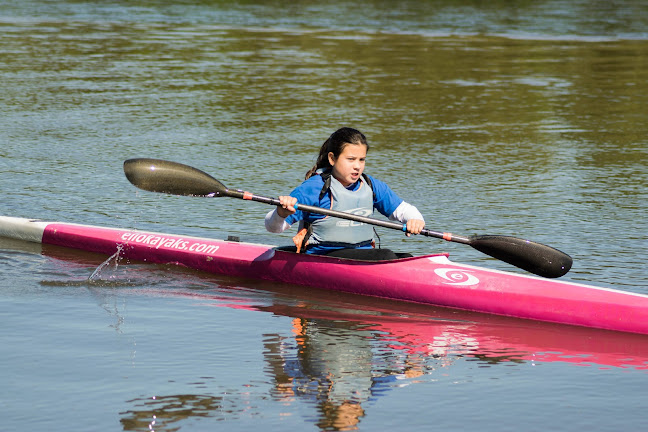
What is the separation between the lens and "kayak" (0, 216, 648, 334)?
6.39 meters

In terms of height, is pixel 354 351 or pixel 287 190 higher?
pixel 287 190

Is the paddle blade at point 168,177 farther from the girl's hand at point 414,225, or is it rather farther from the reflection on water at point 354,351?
the girl's hand at point 414,225

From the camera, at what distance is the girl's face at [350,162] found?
6.75 metres

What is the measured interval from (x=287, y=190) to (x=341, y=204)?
3.10m

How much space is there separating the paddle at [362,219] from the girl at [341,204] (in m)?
0.13

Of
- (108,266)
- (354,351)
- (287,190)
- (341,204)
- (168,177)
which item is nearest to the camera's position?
(354,351)

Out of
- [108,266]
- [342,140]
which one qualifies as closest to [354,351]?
[342,140]

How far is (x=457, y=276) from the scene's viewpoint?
6766 mm

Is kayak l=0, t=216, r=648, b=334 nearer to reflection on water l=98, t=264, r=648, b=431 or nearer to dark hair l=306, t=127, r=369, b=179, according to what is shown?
reflection on water l=98, t=264, r=648, b=431

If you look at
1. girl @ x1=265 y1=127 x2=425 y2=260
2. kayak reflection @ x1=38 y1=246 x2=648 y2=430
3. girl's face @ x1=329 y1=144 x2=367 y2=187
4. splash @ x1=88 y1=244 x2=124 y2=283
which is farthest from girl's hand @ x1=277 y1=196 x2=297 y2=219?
splash @ x1=88 y1=244 x2=124 y2=283

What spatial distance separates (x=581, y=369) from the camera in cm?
561

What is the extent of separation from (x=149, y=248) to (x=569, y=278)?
285 centimetres

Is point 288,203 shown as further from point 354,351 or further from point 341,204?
point 354,351

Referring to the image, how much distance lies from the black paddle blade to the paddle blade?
177 cm
